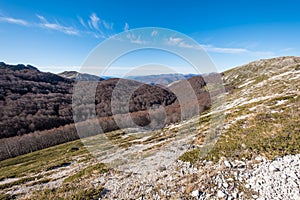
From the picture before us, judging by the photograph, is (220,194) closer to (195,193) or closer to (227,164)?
(195,193)

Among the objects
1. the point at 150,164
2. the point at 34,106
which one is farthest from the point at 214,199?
the point at 34,106

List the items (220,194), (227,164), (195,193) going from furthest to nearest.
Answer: (227,164) → (195,193) → (220,194)

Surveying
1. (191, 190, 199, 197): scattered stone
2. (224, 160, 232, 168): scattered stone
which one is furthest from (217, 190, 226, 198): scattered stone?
(224, 160, 232, 168): scattered stone

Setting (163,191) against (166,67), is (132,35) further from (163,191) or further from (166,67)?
(163,191)

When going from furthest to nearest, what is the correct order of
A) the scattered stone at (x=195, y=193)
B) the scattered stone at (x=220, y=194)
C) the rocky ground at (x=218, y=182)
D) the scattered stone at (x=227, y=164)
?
the scattered stone at (x=227, y=164), the scattered stone at (x=195, y=193), the scattered stone at (x=220, y=194), the rocky ground at (x=218, y=182)

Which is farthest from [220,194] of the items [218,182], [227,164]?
[227,164]

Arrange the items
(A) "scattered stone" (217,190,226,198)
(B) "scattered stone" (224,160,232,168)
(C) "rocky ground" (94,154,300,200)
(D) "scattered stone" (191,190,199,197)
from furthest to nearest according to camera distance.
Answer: (B) "scattered stone" (224,160,232,168) < (D) "scattered stone" (191,190,199,197) < (A) "scattered stone" (217,190,226,198) < (C) "rocky ground" (94,154,300,200)

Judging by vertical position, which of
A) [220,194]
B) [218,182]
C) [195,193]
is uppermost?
[218,182]

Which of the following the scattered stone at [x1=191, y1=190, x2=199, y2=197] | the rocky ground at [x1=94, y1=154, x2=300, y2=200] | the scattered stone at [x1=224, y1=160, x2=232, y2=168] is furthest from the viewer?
the scattered stone at [x1=224, y1=160, x2=232, y2=168]

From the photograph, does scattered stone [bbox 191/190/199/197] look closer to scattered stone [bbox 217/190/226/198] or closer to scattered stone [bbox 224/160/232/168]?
scattered stone [bbox 217/190/226/198]

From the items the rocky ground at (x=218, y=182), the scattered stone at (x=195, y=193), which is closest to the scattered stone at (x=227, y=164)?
the rocky ground at (x=218, y=182)

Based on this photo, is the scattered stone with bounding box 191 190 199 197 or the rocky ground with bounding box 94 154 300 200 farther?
the scattered stone with bounding box 191 190 199 197

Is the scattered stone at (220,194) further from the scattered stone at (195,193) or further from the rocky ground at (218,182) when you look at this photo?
the scattered stone at (195,193)

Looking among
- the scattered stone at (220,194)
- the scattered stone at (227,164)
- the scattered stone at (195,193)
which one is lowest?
the scattered stone at (195,193)
